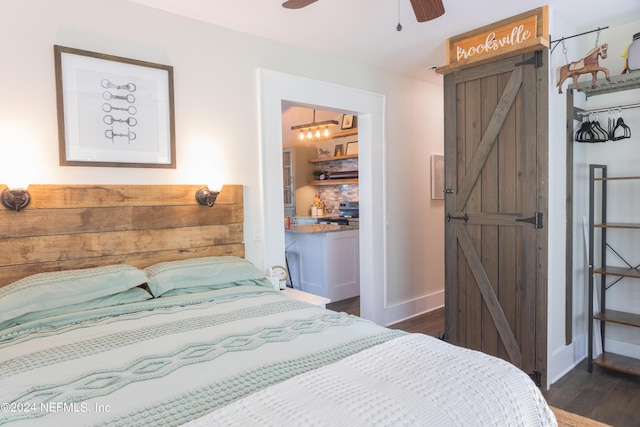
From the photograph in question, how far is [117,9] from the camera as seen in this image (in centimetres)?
244

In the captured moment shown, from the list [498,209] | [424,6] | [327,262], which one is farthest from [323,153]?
[424,6]

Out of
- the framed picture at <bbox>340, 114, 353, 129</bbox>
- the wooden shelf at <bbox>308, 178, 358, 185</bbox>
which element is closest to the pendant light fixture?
the framed picture at <bbox>340, 114, 353, 129</bbox>

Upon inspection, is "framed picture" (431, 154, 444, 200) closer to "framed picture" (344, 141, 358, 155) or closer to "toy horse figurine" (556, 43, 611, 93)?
"toy horse figurine" (556, 43, 611, 93)

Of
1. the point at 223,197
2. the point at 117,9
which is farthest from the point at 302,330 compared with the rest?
the point at 117,9

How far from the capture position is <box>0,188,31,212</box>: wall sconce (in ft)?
6.80

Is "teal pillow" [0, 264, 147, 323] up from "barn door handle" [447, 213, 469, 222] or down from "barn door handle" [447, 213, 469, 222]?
down

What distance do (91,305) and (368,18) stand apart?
2.49 metres

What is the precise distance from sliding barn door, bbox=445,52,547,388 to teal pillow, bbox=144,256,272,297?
5.30 feet

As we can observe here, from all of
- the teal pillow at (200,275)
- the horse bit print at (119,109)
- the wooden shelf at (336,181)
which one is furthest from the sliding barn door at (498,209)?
the wooden shelf at (336,181)

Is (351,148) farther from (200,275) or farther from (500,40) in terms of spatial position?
(200,275)

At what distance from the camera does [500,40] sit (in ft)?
9.37

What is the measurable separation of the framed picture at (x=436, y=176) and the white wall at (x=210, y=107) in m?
0.11

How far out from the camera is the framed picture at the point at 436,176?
4.50 m

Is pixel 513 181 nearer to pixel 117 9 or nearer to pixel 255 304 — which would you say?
pixel 255 304
